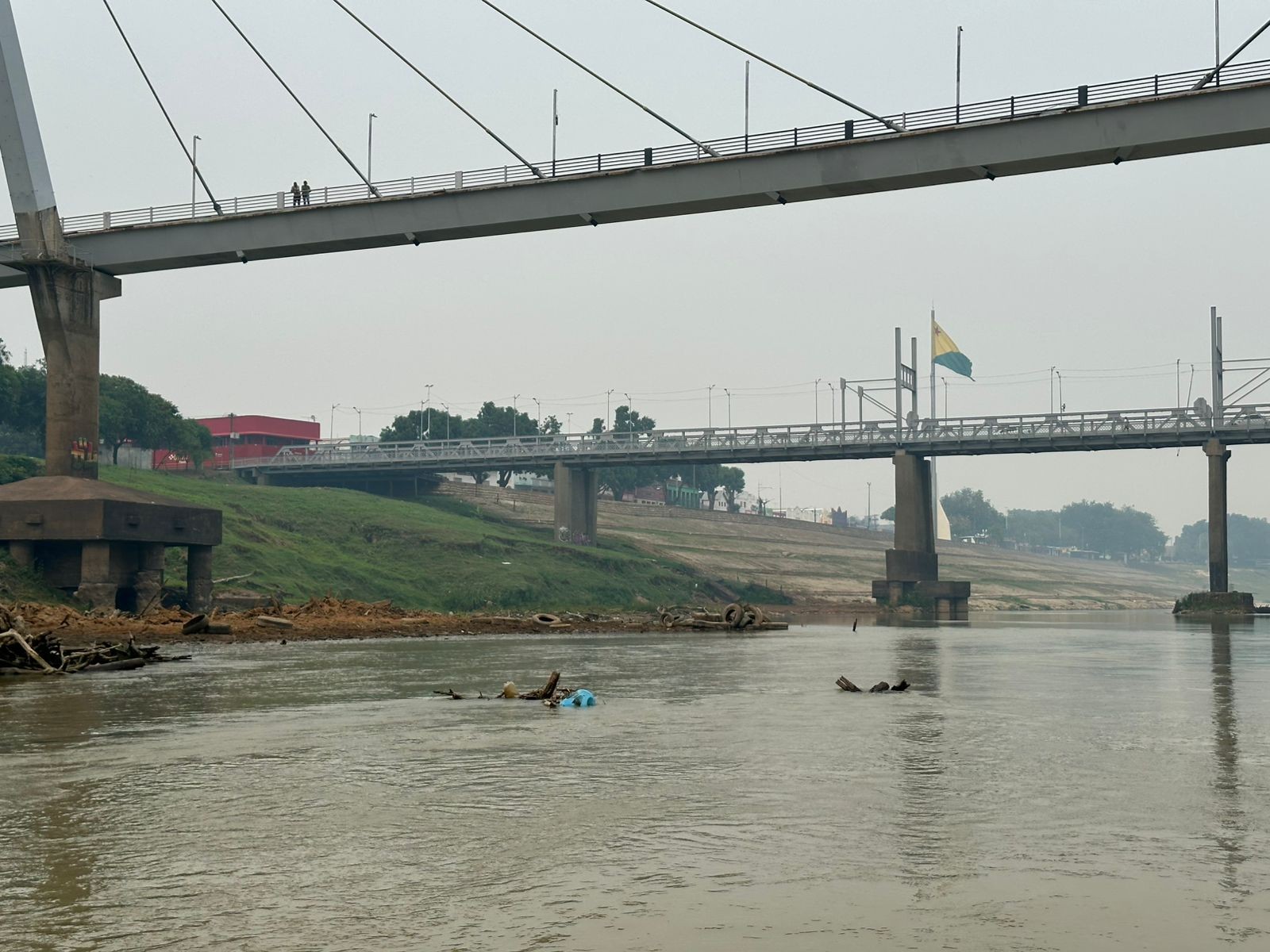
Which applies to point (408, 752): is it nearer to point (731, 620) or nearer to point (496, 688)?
point (496, 688)

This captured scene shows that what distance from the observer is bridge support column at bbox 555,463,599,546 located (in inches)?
4631

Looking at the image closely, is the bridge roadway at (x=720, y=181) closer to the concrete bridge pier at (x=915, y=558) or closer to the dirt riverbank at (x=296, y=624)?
the dirt riverbank at (x=296, y=624)

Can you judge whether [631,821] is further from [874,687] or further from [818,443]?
[818,443]

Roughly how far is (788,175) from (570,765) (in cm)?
3553

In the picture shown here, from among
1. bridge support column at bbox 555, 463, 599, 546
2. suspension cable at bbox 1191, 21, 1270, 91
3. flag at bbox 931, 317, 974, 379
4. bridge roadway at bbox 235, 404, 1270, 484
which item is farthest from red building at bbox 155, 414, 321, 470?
suspension cable at bbox 1191, 21, 1270, 91

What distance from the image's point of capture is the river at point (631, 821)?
8688 mm

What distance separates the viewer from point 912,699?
25.0 m

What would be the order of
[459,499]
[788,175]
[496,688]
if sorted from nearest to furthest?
1. [496,688]
2. [788,175]
3. [459,499]

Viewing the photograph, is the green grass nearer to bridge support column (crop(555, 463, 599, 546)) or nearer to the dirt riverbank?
bridge support column (crop(555, 463, 599, 546))

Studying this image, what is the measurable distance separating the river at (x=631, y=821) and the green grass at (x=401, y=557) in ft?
141

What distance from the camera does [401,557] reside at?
302 feet

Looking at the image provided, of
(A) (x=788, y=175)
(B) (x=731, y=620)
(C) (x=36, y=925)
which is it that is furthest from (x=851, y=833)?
(B) (x=731, y=620)

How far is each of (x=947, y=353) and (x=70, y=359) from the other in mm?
89019

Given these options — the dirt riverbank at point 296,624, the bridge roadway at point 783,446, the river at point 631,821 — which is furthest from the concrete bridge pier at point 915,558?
the river at point 631,821
